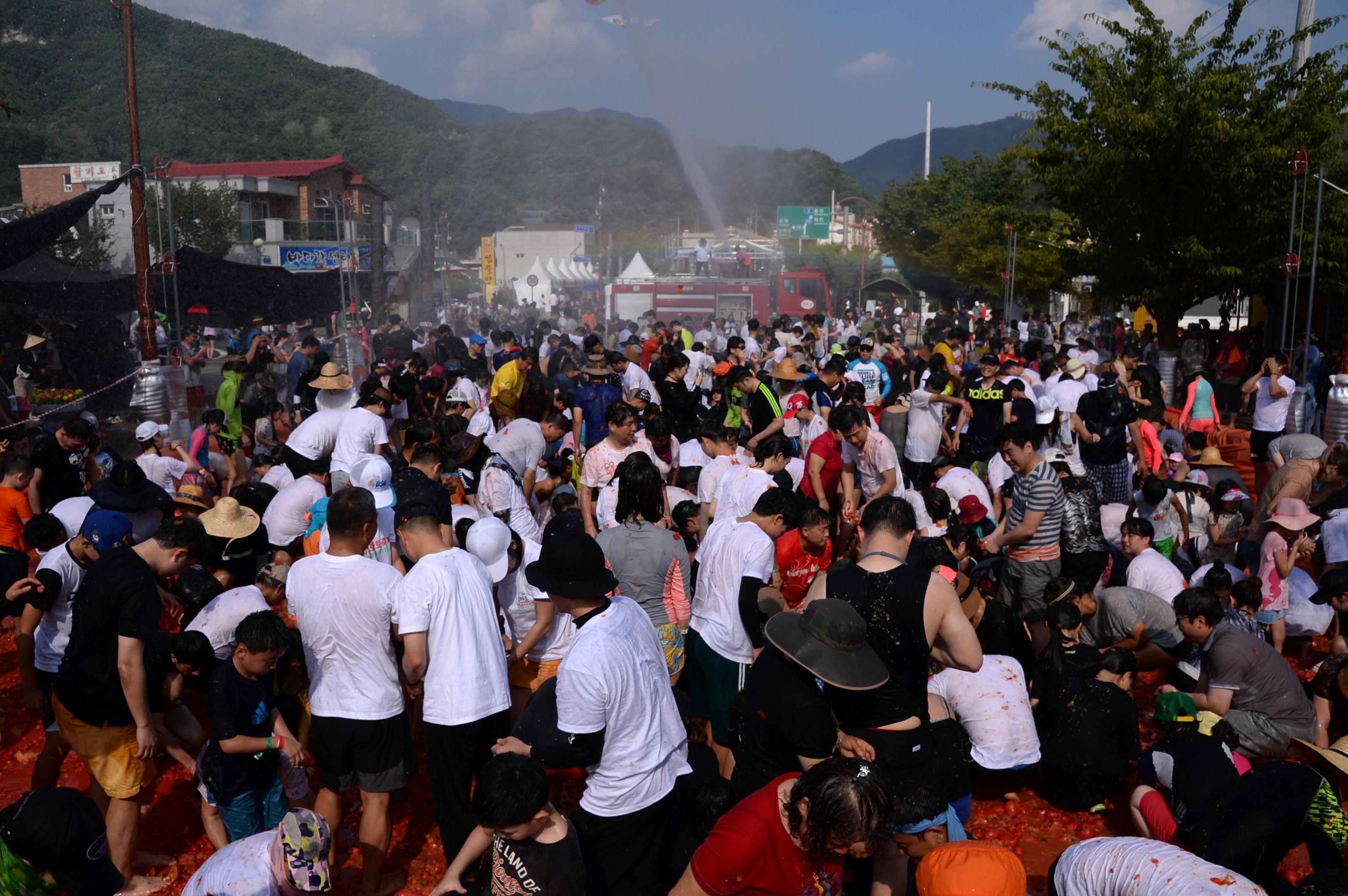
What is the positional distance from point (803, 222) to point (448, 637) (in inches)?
2995

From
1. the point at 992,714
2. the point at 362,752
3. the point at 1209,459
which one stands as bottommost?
the point at 992,714

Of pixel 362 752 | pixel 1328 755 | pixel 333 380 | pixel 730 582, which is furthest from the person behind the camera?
pixel 333 380

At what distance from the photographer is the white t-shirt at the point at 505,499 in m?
5.93

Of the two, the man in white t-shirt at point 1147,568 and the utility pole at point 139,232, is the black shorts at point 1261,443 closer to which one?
the man in white t-shirt at point 1147,568

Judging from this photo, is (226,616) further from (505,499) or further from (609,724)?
(609,724)

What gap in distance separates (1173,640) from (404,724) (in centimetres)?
450

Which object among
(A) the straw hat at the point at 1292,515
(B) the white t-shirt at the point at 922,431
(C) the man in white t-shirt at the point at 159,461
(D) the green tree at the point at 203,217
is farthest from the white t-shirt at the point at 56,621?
(D) the green tree at the point at 203,217

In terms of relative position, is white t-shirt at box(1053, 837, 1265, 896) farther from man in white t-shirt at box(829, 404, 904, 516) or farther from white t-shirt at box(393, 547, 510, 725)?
man in white t-shirt at box(829, 404, 904, 516)

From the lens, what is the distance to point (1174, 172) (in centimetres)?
1695

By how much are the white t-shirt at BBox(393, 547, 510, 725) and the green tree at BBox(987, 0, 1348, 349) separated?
16436 mm

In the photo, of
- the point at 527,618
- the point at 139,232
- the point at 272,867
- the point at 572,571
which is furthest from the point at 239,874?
the point at 139,232

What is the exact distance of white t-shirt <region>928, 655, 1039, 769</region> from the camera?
15.9 ft

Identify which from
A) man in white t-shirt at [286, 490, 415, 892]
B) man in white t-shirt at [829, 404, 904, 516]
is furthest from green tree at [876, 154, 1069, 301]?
man in white t-shirt at [286, 490, 415, 892]

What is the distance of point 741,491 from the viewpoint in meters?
6.02
